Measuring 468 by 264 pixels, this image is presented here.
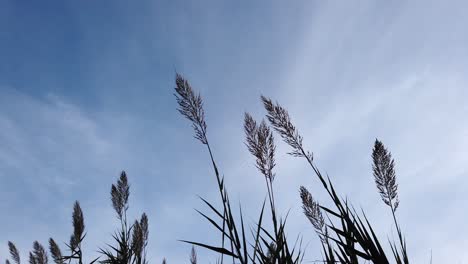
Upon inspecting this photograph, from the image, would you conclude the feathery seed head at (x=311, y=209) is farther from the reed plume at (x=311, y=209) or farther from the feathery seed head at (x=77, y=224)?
the feathery seed head at (x=77, y=224)

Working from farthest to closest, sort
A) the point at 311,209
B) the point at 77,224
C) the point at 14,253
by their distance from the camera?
the point at 14,253
the point at 77,224
the point at 311,209

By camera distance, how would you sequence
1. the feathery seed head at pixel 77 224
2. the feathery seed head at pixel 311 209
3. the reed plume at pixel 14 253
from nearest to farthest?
the feathery seed head at pixel 311 209 → the feathery seed head at pixel 77 224 → the reed plume at pixel 14 253

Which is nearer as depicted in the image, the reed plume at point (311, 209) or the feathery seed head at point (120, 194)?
the reed plume at point (311, 209)

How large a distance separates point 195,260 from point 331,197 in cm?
855

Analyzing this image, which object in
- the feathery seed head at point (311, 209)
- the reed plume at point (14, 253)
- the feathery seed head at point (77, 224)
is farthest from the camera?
the reed plume at point (14, 253)

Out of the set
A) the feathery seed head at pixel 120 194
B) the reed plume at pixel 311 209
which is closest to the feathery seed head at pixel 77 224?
the feathery seed head at pixel 120 194

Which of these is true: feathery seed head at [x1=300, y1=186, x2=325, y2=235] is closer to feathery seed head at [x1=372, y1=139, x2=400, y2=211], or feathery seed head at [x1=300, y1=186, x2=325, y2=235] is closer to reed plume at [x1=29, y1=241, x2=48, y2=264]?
feathery seed head at [x1=372, y1=139, x2=400, y2=211]

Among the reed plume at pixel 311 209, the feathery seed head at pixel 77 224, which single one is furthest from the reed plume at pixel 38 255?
the reed plume at pixel 311 209

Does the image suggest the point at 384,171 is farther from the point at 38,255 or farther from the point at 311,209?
the point at 38,255

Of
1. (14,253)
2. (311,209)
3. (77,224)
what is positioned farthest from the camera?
(14,253)

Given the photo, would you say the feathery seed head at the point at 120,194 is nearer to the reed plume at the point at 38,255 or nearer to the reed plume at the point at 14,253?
the reed plume at the point at 38,255

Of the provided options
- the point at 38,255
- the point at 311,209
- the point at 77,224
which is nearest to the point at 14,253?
the point at 38,255

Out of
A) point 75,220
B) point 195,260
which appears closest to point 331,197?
point 75,220

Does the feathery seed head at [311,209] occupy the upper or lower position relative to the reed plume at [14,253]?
lower
